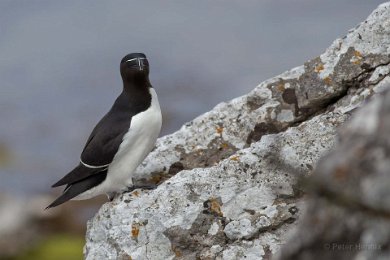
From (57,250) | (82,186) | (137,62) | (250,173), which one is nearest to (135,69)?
(137,62)

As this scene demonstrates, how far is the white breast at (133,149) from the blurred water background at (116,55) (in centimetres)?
1480

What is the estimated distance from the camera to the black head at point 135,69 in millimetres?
8969

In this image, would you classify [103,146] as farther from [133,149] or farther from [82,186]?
[82,186]

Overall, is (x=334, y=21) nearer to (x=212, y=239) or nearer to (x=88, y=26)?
(x=88, y=26)

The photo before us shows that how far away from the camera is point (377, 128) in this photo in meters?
3.41

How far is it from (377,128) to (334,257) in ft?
1.66

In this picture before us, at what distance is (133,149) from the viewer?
8703 mm

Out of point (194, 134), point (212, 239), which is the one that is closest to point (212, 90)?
point (194, 134)

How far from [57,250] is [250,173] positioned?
925 cm

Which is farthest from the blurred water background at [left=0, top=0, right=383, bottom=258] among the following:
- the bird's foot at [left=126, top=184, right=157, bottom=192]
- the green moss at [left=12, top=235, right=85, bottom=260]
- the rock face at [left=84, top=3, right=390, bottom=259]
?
the bird's foot at [left=126, top=184, right=157, bottom=192]

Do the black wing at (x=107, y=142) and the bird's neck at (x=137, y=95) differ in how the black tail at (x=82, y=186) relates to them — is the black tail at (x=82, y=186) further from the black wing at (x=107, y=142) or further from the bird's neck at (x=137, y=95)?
the bird's neck at (x=137, y=95)

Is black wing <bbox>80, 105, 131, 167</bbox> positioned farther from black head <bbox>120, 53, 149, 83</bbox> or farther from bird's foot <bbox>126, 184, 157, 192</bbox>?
bird's foot <bbox>126, 184, 157, 192</bbox>

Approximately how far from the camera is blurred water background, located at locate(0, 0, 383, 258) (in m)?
28.2

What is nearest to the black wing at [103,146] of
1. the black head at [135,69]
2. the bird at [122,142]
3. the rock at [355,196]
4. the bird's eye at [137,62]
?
the bird at [122,142]
